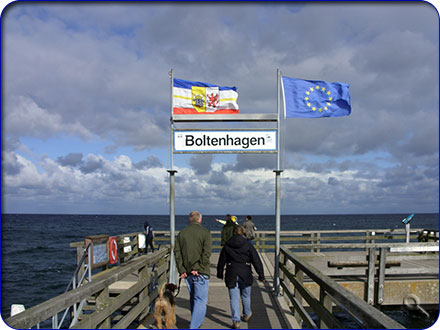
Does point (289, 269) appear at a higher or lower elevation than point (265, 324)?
higher

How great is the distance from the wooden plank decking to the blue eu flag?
4.19m

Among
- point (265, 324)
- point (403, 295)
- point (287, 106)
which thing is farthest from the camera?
point (403, 295)

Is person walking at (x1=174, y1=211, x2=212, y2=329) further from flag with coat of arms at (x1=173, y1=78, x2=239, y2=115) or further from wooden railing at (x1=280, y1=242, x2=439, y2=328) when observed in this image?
flag with coat of arms at (x1=173, y1=78, x2=239, y2=115)

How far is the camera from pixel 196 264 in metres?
5.35

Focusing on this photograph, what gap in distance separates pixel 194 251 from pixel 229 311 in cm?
196

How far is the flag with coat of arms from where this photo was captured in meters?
8.24

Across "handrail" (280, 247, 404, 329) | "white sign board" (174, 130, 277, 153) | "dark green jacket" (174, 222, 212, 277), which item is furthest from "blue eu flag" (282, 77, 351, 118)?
"dark green jacket" (174, 222, 212, 277)

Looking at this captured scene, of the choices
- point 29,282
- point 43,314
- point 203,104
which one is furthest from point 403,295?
point 29,282

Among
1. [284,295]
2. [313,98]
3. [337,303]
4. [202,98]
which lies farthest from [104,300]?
[313,98]

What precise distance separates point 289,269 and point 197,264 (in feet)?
8.09

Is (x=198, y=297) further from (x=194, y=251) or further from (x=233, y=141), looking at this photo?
(x=233, y=141)

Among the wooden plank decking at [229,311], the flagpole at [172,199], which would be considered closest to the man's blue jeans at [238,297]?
the wooden plank decking at [229,311]

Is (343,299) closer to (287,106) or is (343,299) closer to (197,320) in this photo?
(197,320)

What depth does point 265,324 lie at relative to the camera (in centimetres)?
575
